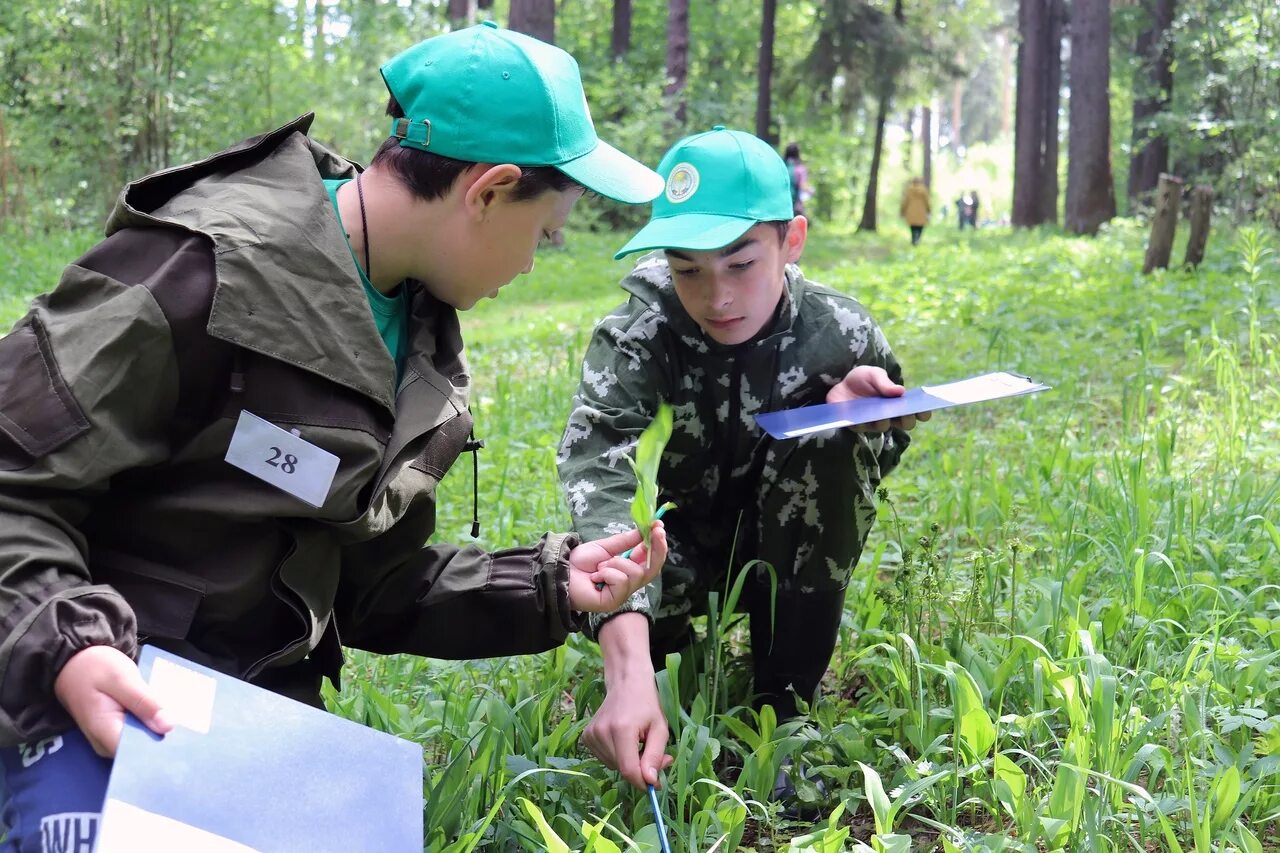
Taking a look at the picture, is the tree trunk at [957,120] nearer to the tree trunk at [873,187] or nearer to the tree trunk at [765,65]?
the tree trunk at [873,187]

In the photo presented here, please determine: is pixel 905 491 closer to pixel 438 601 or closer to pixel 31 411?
pixel 438 601


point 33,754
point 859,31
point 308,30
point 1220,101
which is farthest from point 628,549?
point 859,31

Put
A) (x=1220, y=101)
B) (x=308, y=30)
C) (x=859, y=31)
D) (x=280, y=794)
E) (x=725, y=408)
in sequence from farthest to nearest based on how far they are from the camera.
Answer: (x=859, y=31) → (x=308, y=30) → (x=1220, y=101) → (x=725, y=408) → (x=280, y=794)

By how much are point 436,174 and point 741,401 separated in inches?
37.0

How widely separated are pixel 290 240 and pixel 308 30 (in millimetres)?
15370

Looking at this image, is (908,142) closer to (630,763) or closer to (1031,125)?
(1031,125)

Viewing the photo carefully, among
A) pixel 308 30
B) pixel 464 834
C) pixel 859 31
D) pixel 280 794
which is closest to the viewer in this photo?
pixel 280 794

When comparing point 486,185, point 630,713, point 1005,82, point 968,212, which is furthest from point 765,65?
point 1005,82

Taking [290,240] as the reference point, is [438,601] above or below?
below

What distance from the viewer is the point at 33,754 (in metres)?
1.44

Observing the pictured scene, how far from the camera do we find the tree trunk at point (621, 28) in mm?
21328

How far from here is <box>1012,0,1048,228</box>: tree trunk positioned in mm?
19344

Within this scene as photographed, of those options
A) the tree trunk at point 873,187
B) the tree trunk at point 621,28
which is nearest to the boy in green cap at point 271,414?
the tree trunk at point 621,28

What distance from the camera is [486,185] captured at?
1.74 metres
